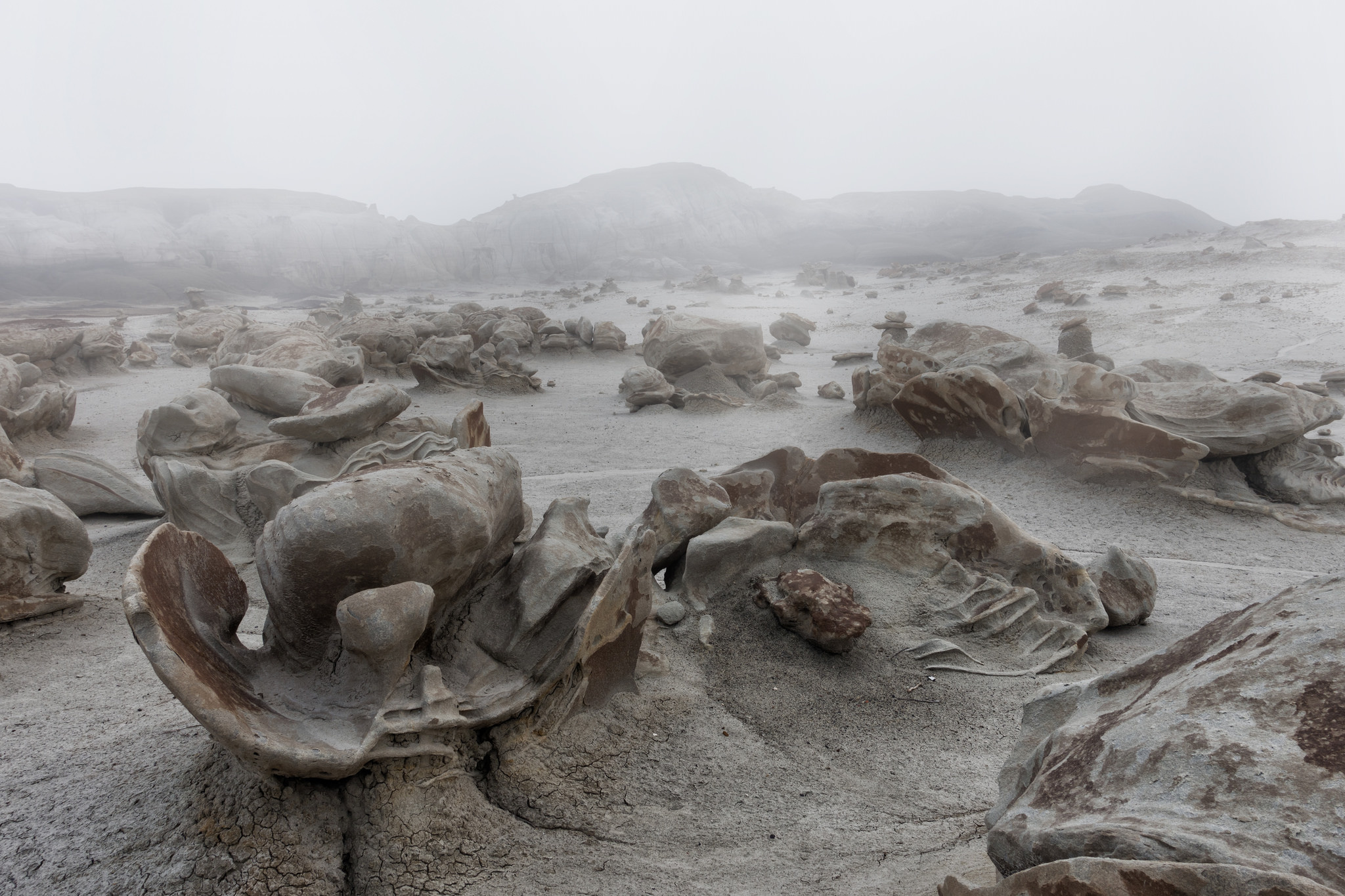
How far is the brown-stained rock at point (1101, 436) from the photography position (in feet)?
14.0

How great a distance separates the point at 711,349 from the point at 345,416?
188 inches

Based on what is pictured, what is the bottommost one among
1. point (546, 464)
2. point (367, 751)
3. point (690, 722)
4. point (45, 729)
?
point (546, 464)

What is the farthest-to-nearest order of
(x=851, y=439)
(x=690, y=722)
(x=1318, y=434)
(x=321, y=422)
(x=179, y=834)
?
(x=851, y=439) < (x=1318, y=434) < (x=321, y=422) < (x=690, y=722) < (x=179, y=834)

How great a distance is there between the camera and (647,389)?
7672 millimetres

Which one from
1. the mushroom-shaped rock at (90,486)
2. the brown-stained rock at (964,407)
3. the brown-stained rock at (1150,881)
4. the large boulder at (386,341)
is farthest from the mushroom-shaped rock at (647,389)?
the brown-stained rock at (1150,881)

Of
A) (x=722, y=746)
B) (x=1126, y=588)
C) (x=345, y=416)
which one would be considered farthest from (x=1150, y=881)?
(x=345, y=416)

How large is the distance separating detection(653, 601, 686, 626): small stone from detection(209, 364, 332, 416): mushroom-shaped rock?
143 inches

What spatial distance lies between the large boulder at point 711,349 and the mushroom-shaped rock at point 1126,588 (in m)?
5.84

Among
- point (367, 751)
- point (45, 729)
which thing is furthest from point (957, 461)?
point (45, 729)

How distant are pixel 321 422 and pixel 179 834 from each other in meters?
3.21

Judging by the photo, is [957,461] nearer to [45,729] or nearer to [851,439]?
[851,439]

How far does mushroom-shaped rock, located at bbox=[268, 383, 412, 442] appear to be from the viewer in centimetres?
421

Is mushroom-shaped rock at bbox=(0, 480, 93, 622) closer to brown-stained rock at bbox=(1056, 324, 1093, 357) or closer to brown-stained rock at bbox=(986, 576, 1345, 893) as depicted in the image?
brown-stained rock at bbox=(986, 576, 1345, 893)

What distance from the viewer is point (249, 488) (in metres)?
3.44
